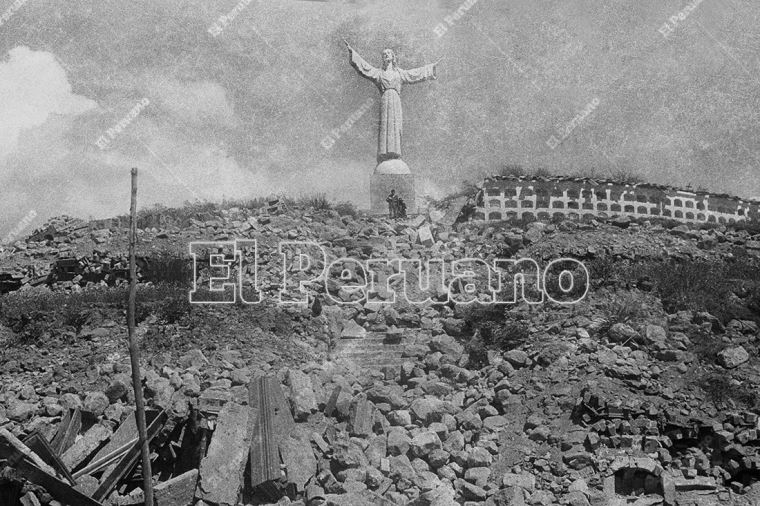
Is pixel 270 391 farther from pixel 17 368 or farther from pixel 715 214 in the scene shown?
pixel 715 214

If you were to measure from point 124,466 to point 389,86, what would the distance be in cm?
1540

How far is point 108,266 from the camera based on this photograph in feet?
52.9

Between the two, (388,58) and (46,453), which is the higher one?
(388,58)

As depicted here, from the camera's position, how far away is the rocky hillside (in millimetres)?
8867

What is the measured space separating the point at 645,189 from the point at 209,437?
47.9 feet

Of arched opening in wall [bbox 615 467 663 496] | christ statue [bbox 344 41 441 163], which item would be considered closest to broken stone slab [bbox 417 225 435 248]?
christ statue [bbox 344 41 441 163]

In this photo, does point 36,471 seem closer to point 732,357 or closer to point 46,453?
point 46,453

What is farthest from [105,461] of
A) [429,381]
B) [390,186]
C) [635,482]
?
[390,186]

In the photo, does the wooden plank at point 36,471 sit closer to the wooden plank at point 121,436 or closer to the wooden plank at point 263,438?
the wooden plank at point 121,436

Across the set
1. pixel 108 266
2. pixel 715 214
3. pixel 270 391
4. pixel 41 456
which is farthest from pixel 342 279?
pixel 715 214

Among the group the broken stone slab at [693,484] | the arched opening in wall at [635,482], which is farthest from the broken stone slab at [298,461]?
the broken stone slab at [693,484]

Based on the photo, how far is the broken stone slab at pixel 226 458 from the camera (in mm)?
8055

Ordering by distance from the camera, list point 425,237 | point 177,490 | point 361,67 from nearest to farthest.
Answer: point 177,490 < point 425,237 < point 361,67

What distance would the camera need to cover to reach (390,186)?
67.5 feet
